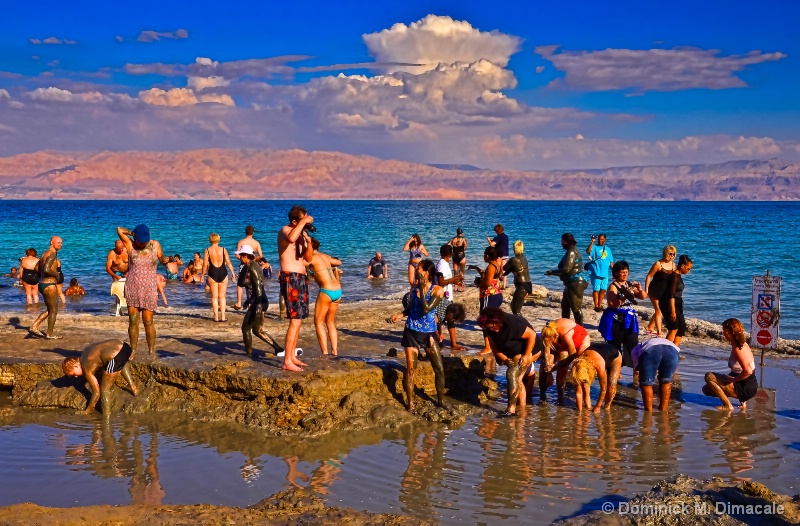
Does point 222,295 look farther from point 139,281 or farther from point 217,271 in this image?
point 139,281

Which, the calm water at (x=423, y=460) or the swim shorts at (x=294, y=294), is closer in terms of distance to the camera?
the calm water at (x=423, y=460)

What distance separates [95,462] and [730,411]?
7334 mm

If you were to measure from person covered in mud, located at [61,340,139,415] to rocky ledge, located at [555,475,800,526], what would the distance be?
5.68 metres

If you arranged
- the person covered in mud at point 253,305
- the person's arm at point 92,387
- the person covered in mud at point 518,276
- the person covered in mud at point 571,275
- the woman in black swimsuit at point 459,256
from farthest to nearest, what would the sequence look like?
the woman in black swimsuit at point 459,256, the person covered in mud at point 571,275, the person covered in mud at point 518,276, the person covered in mud at point 253,305, the person's arm at point 92,387

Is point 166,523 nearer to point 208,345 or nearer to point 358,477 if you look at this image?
point 358,477

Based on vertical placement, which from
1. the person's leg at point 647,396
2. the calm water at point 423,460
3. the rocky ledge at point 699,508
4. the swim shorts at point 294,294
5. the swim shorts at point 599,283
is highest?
the swim shorts at point 294,294

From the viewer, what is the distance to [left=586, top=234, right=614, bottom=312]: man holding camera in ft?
55.3

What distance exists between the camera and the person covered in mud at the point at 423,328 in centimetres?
902

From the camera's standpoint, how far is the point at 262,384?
917 cm

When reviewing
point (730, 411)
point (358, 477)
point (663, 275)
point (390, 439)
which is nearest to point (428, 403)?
point (390, 439)

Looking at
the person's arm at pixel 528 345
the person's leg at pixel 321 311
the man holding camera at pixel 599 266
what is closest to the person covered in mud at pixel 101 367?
the person's leg at pixel 321 311

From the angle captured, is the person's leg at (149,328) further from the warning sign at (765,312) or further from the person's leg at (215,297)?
the warning sign at (765,312)

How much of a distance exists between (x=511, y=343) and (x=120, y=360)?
466 centimetres

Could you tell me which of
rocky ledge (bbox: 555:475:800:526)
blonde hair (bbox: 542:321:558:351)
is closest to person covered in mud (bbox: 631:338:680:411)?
blonde hair (bbox: 542:321:558:351)
